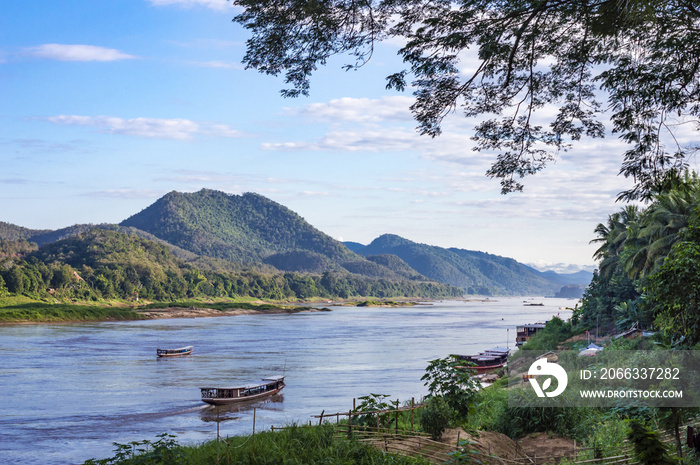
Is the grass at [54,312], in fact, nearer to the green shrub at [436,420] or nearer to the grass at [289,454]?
the grass at [289,454]

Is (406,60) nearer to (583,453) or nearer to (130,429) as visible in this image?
(583,453)

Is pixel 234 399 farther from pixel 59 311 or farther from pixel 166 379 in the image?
pixel 59 311

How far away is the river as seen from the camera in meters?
26.0

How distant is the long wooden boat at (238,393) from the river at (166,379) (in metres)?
0.65

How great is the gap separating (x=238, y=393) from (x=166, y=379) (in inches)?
370

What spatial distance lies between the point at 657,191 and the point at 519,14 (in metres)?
3.96

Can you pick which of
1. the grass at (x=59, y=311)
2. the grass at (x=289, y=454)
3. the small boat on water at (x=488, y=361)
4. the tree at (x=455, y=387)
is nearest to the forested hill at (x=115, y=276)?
the grass at (x=59, y=311)

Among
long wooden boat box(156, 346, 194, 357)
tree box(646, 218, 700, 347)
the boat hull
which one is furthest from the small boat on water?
tree box(646, 218, 700, 347)

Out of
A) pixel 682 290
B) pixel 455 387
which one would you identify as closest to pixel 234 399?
pixel 455 387

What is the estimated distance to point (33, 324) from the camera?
269 feet

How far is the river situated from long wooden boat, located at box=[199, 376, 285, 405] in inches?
25.5

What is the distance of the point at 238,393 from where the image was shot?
3325cm

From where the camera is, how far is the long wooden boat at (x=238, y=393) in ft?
105

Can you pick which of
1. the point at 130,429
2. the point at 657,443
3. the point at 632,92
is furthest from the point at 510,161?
the point at 130,429
